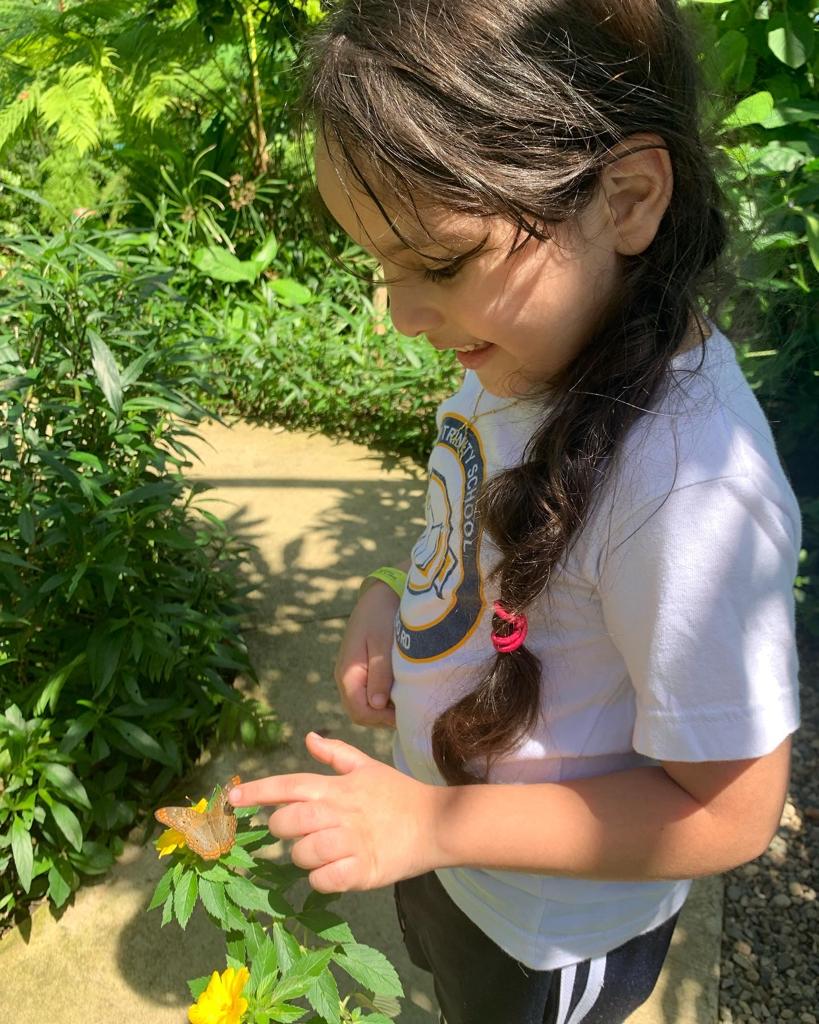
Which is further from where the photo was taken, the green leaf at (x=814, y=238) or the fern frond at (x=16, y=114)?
the fern frond at (x=16, y=114)

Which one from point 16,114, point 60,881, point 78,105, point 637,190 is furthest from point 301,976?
point 16,114

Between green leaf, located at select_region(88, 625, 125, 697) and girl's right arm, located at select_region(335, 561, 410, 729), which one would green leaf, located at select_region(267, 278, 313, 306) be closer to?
green leaf, located at select_region(88, 625, 125, 697)

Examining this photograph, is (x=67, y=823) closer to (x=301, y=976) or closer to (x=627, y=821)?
(x=301, y=976)

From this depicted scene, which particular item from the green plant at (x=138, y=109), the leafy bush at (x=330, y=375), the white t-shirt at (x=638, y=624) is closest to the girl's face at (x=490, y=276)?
the white t-shirt at (x=638, y=624)

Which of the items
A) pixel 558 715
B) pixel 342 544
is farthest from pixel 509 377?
pixel 342 544

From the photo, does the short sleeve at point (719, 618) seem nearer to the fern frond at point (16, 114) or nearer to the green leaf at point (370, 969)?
the green leaf at point (370, 969)

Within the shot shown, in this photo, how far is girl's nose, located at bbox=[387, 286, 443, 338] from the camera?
0.89m

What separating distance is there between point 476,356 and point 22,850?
1646mm

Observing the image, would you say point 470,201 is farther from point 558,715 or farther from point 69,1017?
point 69,1017

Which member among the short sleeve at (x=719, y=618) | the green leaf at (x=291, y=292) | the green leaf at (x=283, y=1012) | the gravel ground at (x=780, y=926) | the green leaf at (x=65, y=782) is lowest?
the gravel ground at (x=780, y=926)

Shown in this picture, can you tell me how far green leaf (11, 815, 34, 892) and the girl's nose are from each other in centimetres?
162

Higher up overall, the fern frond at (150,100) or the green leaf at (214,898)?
the fern frond at (150,100)

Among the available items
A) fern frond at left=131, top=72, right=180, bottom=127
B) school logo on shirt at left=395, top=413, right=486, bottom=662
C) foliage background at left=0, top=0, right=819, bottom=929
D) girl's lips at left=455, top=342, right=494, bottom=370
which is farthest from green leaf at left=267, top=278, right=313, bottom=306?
girl's lips at left=455, top=342, right=494, bottom=370

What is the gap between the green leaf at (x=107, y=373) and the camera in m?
2.01
